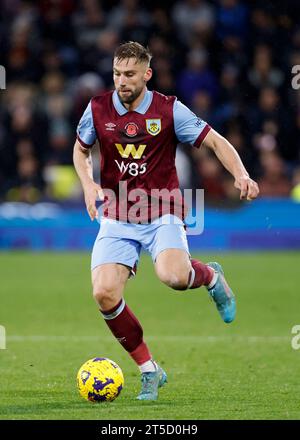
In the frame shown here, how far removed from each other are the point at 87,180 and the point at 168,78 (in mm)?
10143

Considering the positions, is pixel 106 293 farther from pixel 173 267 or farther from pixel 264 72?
pixel 264 72

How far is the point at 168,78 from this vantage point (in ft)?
56.3

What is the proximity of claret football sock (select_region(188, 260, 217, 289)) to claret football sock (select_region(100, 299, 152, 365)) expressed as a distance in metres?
0.44

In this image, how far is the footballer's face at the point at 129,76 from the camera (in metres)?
7.07

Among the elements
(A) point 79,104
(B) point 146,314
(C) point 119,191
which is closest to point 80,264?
(A) point 79,104

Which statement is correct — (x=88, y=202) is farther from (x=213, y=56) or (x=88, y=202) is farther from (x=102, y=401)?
(x=213, y=56)

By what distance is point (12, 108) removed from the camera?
57.7 ft

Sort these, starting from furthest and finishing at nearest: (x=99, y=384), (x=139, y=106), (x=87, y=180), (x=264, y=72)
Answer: (x=264, y=72), (x=139, y=106), (x=87, y=180), (x=99, y=384)

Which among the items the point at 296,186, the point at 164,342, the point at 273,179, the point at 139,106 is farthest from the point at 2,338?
the point at 296,186

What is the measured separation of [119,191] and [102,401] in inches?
54.5

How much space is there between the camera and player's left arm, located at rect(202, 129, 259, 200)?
6.92 metres

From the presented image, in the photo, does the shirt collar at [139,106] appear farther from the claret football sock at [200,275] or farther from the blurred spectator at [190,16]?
the blurred spectator at [190,16]

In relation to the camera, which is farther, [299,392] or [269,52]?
[269,52]

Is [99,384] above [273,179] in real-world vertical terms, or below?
below
